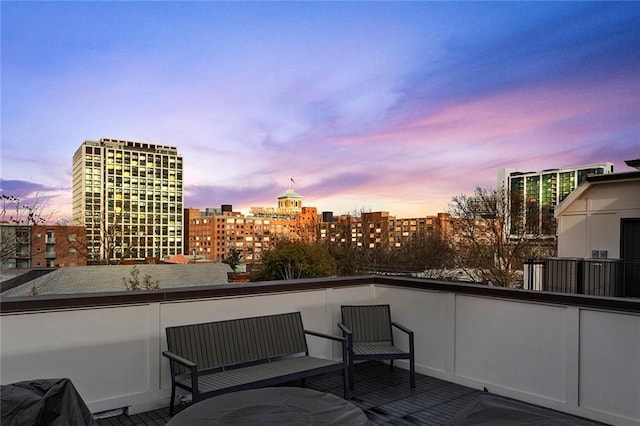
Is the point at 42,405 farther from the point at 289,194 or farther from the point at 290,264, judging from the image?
the point at 289,194

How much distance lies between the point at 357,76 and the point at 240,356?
11.1 meters

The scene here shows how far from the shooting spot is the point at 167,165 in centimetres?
7006

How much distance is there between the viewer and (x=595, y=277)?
9125 millimetres

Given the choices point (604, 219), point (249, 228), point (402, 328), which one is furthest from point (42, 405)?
point (249, 228)

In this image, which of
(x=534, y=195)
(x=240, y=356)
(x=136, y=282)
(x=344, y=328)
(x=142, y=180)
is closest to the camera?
(x=240, y=356)

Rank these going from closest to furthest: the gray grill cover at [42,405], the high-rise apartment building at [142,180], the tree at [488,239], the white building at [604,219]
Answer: the gray grill cover at [42,405] < the white building at [604,219] < the tree at [488,239] < the high-rise apartment building at [142,180]

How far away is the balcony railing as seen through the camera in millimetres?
8992

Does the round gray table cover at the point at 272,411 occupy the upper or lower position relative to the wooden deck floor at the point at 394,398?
upper

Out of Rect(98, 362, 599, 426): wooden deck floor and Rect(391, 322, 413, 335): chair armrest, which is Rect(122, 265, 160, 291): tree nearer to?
Rect(98, 362, 599, 426): wooden deck floor

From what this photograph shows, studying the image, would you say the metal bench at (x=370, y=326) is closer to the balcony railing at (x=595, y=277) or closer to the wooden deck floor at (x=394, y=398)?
the wooden deck floor at (x=394, y=398)

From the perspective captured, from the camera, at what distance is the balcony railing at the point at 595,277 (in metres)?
8.99

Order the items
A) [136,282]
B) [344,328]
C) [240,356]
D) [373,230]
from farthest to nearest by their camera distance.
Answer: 1. [373,230]
2. [136,282]
3. [344,328]
4. [240,356]

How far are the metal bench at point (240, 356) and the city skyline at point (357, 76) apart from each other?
24.7 feet

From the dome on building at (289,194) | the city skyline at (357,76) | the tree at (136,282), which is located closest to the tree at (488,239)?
the city skyline at (357,76)
